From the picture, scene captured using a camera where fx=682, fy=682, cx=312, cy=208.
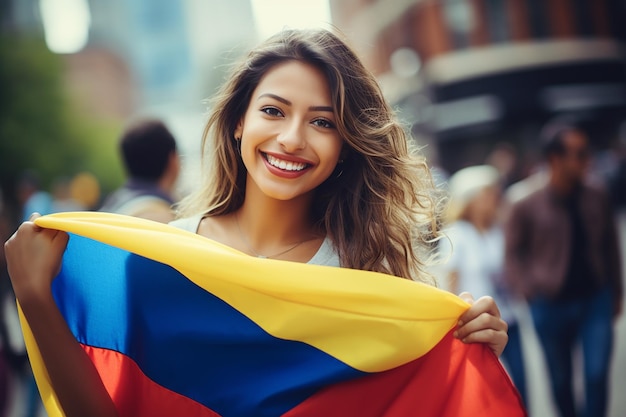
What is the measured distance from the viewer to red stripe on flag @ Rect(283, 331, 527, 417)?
212 centimetres

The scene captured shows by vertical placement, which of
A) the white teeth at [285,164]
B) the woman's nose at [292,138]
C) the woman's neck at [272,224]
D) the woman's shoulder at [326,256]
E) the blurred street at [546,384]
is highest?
the woman's nose at [292,138]

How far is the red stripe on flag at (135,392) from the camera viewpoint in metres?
2.11

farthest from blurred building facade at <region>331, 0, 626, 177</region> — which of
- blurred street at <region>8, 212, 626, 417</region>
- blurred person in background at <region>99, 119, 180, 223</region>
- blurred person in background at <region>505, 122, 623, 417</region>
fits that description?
blurred person in background at <region>99, 119, 180, 223</region>

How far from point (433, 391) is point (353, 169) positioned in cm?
85

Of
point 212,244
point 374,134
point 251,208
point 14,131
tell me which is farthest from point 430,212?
point 14,131

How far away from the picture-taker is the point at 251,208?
2543mm

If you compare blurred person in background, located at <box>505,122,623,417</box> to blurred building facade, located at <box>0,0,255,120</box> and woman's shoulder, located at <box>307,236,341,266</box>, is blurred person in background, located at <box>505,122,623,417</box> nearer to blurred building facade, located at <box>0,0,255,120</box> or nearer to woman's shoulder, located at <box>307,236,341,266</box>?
woman's shoulder, located at <box>307,236,341,266</box>

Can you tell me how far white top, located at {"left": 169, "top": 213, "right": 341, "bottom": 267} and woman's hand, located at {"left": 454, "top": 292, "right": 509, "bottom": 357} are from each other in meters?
0.48

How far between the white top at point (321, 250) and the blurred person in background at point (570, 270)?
3.26 metres

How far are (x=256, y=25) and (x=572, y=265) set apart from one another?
3156mm

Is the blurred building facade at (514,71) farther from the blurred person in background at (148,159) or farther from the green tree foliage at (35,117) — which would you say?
Result: the blurred person in background at (148,159)

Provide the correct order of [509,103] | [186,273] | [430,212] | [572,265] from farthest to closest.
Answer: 1. [509,103]
2. [572,265]
3. [430,212]
4. [186,273]

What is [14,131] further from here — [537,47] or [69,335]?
[69,335]

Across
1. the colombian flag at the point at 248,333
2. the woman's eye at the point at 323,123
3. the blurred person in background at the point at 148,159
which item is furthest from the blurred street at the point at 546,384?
the woman's eye at the point at 323,123
